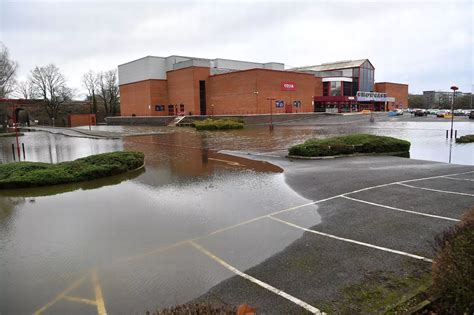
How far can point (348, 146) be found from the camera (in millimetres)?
18266

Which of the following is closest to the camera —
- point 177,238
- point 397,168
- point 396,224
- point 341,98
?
point 177,238

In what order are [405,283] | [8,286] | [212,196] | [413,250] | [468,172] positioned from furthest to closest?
[468,172] → [212,196] → [413,250] → [8,286] → [405,283]

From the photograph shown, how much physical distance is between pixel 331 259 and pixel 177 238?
9.50 ft

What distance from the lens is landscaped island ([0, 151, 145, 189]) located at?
1173 cm

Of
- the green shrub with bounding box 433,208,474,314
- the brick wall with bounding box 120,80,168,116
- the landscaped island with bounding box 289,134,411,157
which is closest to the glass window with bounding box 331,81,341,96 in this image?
the brick wall with bounding box 120,80,168,116

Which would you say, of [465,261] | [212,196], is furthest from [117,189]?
[465,261]

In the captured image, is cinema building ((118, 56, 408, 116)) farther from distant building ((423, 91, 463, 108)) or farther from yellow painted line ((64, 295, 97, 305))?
yellow painted line ((64, 295, 97, 305))

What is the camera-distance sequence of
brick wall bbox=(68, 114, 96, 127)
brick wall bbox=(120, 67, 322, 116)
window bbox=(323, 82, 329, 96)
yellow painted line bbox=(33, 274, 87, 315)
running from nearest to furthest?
yellow painted line bbox=(33, 274, 87, 315) < brick wall bbox=(120, 67, 322, 116) < brick wall bbox=(68, 114, 96, 127) < window bbox=(323, 82, 329, 96)

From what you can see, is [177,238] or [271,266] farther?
[177,238]

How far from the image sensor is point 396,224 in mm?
7223

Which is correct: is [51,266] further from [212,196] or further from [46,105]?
[46,105]

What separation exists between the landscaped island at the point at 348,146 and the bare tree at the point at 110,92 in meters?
90.5

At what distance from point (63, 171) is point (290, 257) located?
994 centimetres

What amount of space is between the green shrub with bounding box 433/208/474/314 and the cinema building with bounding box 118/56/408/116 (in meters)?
51.3
